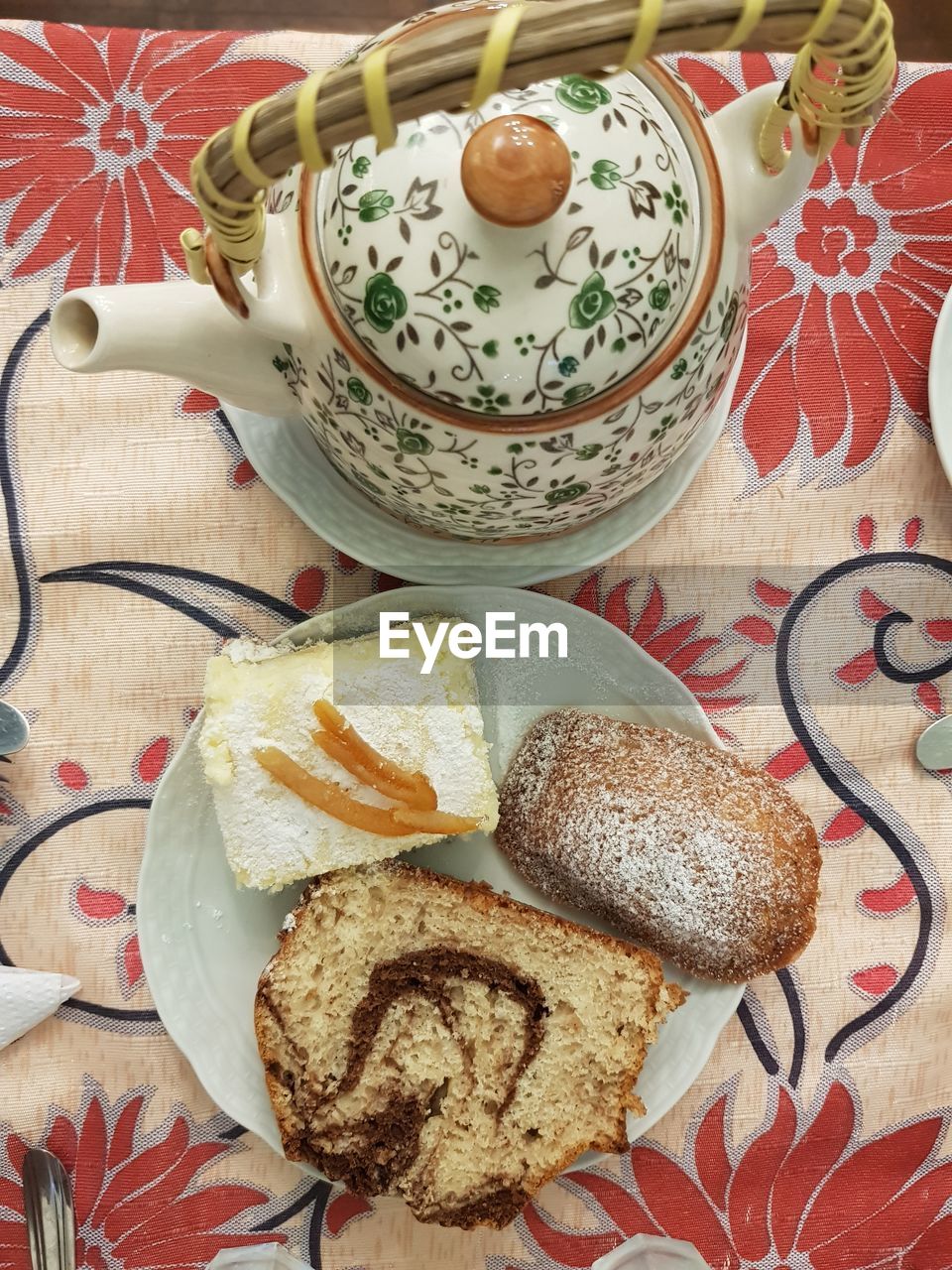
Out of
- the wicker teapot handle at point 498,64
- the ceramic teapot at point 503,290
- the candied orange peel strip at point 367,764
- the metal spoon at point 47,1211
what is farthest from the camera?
the metal spoon at point 47,1211

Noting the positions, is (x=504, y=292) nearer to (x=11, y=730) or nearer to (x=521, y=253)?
(x=521, y=253)

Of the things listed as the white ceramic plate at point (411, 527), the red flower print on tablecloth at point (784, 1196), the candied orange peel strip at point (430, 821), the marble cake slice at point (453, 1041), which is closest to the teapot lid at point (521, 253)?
the white ceramic plate at point (411, 527)

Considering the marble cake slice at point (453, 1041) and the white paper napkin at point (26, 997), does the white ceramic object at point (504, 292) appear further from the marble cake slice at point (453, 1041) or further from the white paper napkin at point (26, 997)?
the white paper napkin at point (26, 997)

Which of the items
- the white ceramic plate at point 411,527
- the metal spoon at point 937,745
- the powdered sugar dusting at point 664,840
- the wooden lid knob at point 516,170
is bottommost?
the powdered sugar dusting at point 664,840

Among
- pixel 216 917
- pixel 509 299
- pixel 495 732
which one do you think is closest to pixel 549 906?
pixel 495 732

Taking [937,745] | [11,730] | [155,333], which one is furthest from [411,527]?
[937,745]

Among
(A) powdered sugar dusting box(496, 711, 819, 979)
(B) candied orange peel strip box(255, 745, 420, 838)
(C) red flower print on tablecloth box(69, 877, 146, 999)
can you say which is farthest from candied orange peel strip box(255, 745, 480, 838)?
(C) red flower print on tablecloth box(69, 877, 146, 999)
